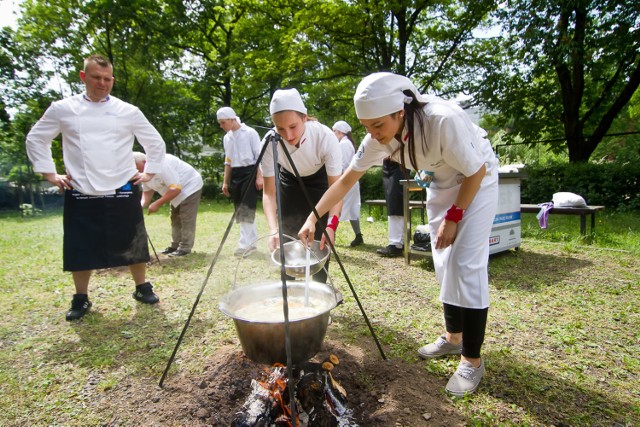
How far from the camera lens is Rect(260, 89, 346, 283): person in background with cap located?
257 centimetres

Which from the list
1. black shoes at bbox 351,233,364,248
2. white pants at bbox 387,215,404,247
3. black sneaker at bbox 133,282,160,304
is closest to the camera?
black sneaker at bbox 133,282,160,304

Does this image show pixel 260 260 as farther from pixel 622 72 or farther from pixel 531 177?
pixel 622 72

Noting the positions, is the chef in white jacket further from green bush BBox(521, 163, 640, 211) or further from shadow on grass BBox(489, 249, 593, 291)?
green bush BBox(521, 163, 640, 211)

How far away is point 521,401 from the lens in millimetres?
2230

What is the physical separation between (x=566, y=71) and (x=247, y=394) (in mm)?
13612

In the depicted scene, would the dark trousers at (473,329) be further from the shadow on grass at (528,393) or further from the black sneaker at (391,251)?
the black sneaker at (391,251)

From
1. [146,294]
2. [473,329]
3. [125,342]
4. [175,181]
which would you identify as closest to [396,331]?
[473,329]

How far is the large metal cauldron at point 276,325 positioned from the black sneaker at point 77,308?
2.26 m

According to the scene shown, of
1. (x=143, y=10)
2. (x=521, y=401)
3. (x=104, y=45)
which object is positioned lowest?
(x=521, y=401)

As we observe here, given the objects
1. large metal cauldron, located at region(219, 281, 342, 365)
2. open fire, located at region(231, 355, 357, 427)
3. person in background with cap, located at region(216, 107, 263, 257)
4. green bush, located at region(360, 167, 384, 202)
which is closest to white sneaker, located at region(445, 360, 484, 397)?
open fire, located at region(231, 355, 357, 427)

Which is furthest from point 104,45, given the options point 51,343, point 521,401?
point 521,401

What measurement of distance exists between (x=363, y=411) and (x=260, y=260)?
432cm

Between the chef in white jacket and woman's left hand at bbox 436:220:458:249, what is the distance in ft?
9.40

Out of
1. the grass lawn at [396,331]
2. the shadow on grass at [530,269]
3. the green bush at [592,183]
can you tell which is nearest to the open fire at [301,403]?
the grass lawn at [396,331]
